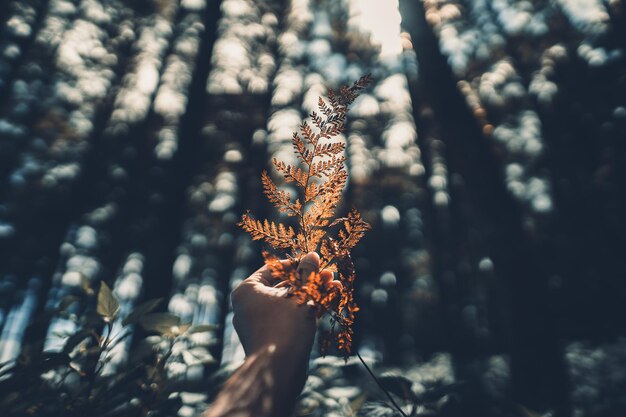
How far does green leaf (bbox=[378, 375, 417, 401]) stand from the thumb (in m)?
0.42

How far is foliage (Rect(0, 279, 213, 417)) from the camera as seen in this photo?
0.70 m

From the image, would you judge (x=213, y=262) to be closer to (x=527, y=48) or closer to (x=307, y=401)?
(x=307, y=401)

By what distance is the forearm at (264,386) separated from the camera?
48 cm

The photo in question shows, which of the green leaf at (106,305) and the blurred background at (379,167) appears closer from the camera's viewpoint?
the green leaf at (106,305)

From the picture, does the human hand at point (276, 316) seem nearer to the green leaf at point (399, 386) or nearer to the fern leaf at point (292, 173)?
the fern leaf at point (292, 173)

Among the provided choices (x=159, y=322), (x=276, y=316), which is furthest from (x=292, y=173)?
(x=159, y=322)

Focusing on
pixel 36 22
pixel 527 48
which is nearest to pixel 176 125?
pixel 36 22

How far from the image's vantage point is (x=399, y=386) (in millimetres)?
808

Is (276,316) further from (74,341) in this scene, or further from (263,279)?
(74,341)

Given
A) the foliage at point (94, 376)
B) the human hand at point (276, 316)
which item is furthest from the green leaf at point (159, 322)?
the human hand at point (276, 316)

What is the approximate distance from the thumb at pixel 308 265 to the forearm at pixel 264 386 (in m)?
0.13

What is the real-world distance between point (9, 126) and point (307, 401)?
7.51ft

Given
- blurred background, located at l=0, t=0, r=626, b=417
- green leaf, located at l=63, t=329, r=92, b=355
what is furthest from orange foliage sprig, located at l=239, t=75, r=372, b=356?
blurred background, located at l=0, t=0, r=626, b=417

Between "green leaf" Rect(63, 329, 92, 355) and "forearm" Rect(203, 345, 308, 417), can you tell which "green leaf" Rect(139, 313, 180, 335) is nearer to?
"green leaf" Rect(63, 329, 92, 355)
